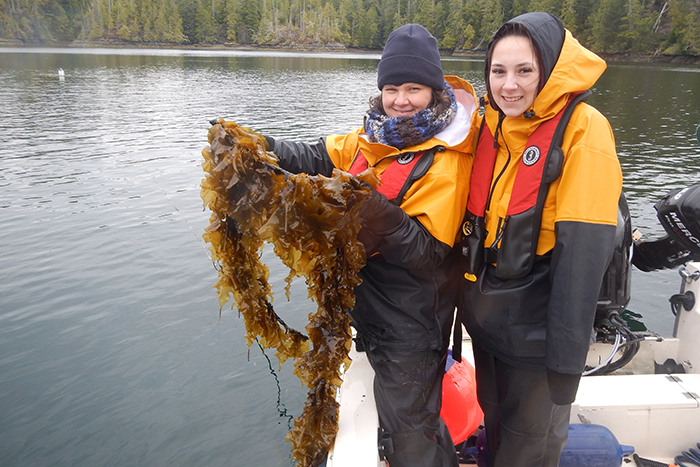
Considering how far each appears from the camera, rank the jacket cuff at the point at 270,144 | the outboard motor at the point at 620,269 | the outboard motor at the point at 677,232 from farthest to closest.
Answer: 1. the outboard motor at the point at 677,232
2. the outboard motor at the point at 620,269
3. the jacket cuff at the point at 270,144

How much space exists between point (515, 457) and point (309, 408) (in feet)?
3.75

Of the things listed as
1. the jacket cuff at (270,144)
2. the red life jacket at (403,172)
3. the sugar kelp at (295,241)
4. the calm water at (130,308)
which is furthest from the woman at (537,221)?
the calm water at (130,308)

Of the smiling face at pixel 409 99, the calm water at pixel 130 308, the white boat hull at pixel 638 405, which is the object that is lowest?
the calm water at pixel 130 308

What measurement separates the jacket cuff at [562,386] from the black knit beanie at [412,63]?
157cm

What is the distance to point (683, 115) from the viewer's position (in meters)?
24.4

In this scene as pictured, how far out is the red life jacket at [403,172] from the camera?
2348mm

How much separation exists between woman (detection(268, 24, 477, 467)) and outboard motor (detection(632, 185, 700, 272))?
2179mm

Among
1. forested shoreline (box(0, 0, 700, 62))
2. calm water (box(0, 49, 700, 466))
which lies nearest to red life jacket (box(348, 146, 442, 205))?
calm water (box(0, 49, 700, 466))

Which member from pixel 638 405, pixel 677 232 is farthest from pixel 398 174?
pixel 677 232

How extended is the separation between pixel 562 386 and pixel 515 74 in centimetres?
141

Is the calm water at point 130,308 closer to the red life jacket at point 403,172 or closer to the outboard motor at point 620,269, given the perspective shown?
the outboard motor at point 620,269

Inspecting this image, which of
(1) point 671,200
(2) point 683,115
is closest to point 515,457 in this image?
(1) point 671,200

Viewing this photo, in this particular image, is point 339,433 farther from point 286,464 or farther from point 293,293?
point 293,293

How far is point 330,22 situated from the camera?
433 feet
